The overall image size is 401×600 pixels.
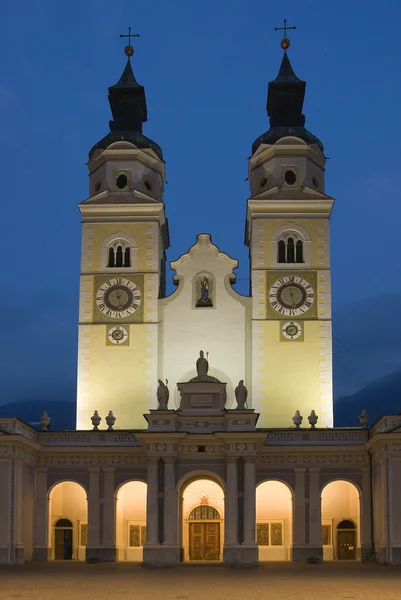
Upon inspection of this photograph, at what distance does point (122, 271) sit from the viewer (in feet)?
166

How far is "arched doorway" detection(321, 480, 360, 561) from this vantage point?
151 ft

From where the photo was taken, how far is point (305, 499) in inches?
1759

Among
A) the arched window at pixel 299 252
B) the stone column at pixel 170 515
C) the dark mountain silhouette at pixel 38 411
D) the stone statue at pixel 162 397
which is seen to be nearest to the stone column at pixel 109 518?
the stone column at pixel 170 515

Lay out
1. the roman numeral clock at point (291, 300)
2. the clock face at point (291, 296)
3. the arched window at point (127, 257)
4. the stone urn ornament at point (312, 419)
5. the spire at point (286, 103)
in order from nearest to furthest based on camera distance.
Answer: the stone urn ornament at point (312, 419) < the roman numeral clock at point (291, 300) < the clock face at point (291, 296) < the arched window at point (127, 257) < the spire at point (286, 103)

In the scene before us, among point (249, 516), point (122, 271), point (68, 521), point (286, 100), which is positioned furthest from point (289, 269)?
point (68, 521)

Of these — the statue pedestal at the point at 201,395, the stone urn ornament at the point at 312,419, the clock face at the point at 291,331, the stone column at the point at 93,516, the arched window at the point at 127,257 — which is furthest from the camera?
the arched window at the point at 127,257

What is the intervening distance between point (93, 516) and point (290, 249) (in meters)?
16.1

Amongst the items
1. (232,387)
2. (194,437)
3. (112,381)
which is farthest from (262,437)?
(112,381)

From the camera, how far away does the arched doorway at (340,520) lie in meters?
46.1

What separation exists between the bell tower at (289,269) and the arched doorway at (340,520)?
3.15m

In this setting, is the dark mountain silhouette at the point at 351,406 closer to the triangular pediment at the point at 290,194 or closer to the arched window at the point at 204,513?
the triangular pediment at the point at 290,194

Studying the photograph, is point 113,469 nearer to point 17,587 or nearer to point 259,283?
point 259,283

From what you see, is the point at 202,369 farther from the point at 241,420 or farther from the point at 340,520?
the point at 340,520

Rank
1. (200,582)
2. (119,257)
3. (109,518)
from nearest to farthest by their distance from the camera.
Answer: (200,582), (109,518), (119,257)
